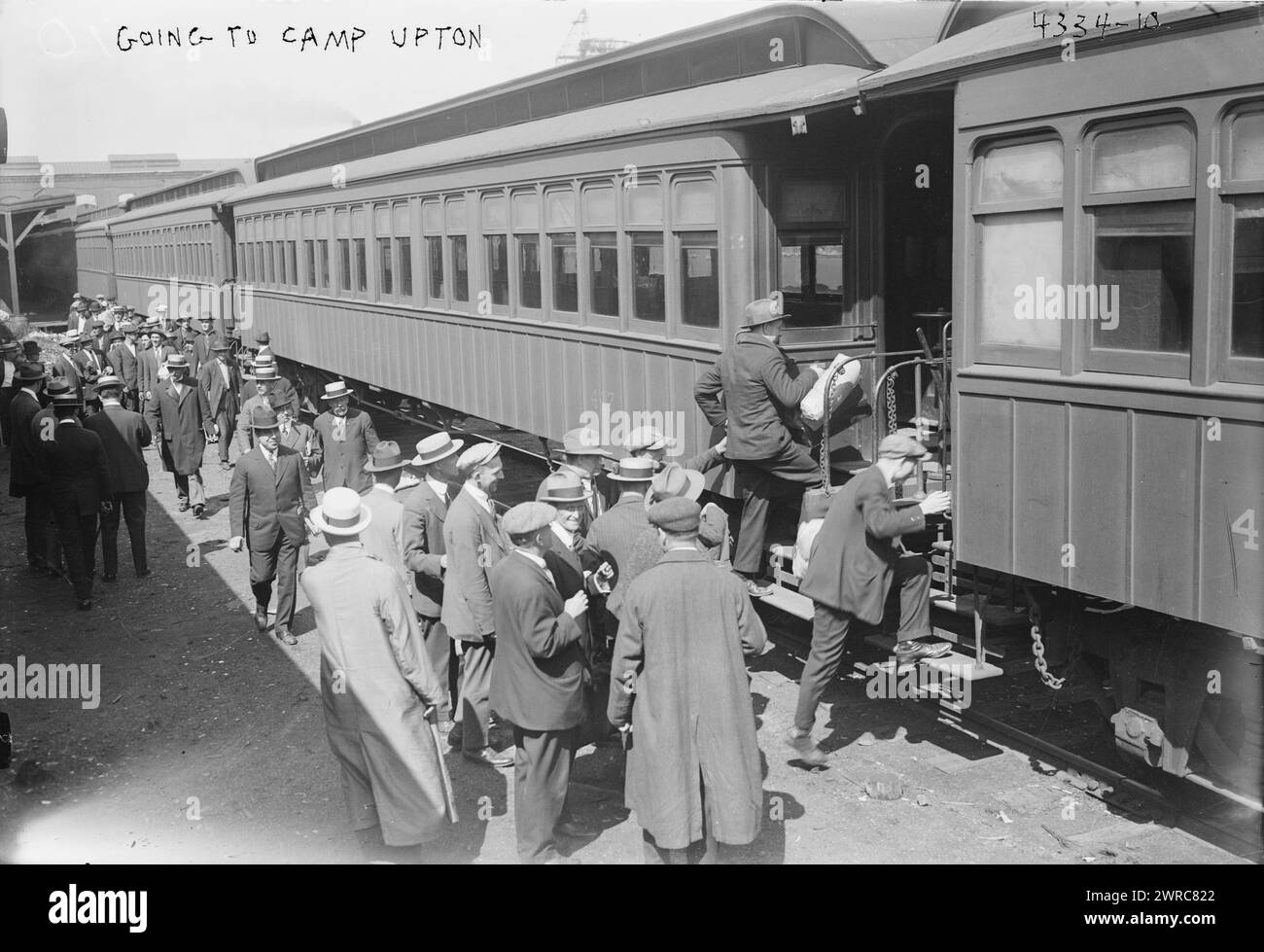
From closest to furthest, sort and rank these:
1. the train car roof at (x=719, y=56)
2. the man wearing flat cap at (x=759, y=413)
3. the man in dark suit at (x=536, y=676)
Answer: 1. the man in dark suit at (x=536, y=676)
2. the man wearing flat cap at (x=759, y=413)
3. the train car roof at (x=719, y=56)

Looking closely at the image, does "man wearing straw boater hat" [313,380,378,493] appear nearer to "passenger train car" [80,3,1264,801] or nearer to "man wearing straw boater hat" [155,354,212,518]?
"passenger train car" [80,3,1264,801]

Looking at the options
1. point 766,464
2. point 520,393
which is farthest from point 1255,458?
point 520,393

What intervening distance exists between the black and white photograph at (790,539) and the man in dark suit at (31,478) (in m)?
0.07

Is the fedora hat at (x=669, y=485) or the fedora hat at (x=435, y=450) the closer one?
the fedora hat at (x=669, y=485)

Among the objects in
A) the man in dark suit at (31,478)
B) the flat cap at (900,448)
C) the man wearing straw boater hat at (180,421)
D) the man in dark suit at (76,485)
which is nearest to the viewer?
the flat cap at (900,448)

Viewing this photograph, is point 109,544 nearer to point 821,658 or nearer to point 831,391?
point 831,391

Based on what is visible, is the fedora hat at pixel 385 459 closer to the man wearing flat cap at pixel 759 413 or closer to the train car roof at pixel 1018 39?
the man wearing flat cap at pixel 759 413

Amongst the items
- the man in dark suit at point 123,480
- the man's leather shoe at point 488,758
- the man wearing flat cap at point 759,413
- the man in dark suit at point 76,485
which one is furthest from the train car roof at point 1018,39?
the man in dark suit at point 123,480

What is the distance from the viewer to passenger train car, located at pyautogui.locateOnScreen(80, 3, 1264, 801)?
498 centimetres

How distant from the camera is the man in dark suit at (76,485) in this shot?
10477mm

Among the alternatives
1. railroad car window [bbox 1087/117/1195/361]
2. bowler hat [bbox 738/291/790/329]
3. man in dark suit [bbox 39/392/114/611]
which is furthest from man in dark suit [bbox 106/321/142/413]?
railroad car window [bbox 1087/117/1195/361]

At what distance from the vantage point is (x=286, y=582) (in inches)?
366
